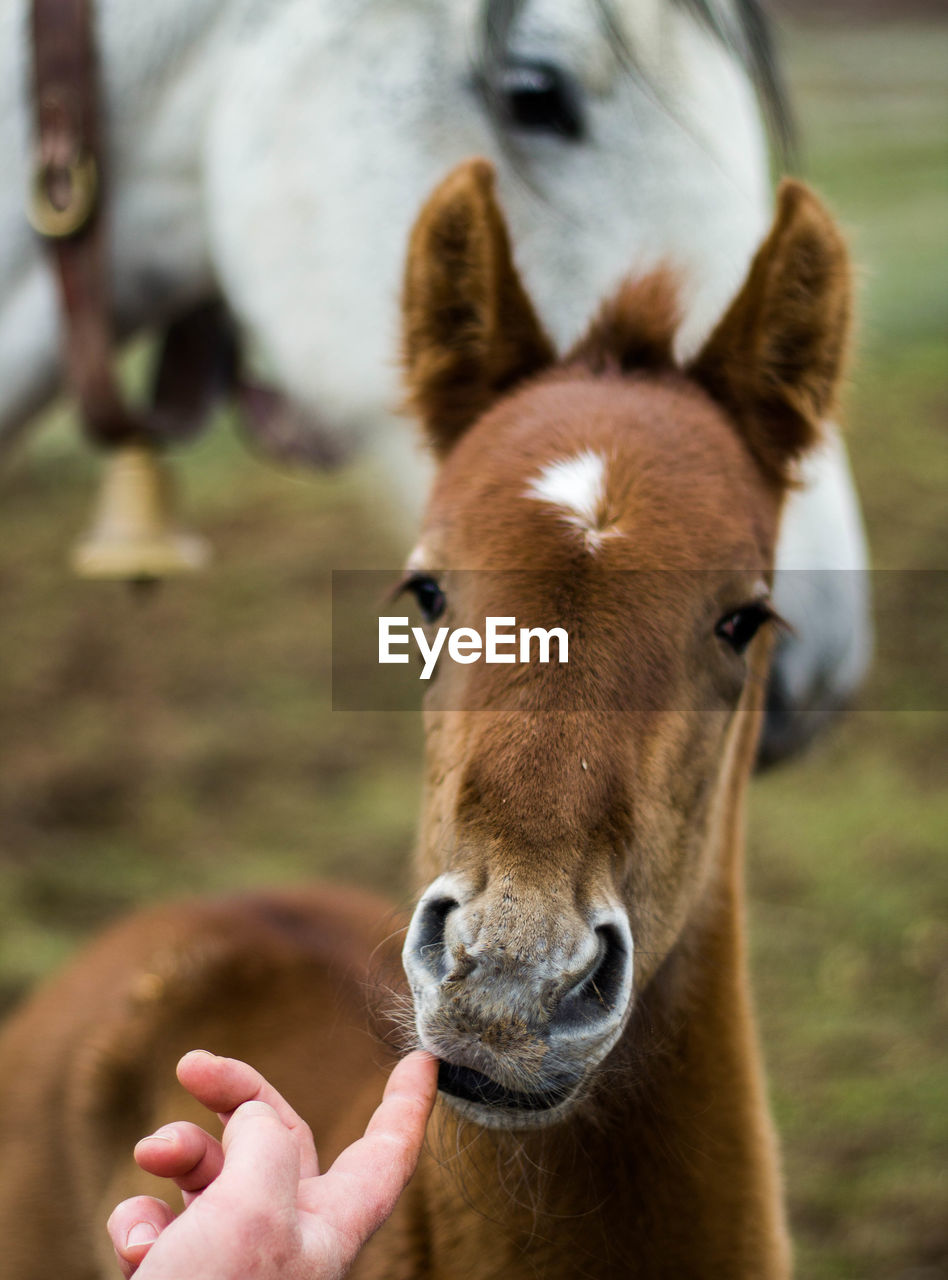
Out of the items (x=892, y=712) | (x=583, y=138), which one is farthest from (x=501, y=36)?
Result: (x=892, y=712)

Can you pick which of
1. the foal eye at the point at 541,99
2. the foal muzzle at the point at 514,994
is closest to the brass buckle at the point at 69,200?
the foal eye at the point at 541,99

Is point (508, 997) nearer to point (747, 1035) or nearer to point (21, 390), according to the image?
point (747, 1035)

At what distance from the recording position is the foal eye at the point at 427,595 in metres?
1.45

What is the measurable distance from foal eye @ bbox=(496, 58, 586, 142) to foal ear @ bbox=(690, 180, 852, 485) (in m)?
0.56

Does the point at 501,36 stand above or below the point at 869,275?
above

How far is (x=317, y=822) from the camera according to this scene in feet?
14.5

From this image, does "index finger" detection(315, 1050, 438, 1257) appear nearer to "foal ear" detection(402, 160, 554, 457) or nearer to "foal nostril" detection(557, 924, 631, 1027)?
"foal nostril" detection(557, 924, 631, 1027)

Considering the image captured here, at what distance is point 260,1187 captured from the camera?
86cm

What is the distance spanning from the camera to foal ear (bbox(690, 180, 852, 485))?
60.7 inches

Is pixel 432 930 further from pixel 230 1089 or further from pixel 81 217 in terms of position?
pixel 81 217

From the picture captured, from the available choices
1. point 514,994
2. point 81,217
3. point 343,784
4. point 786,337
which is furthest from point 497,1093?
point 343,784

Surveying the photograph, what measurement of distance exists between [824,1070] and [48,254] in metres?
2.63

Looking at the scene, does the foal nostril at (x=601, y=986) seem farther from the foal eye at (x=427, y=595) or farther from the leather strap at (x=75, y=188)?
the leather strap at (x=75, y=188)

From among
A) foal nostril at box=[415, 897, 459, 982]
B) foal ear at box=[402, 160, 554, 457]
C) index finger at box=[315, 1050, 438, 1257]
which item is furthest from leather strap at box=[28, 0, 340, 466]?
index finger at box=[315, 1050, 438, 1257]
